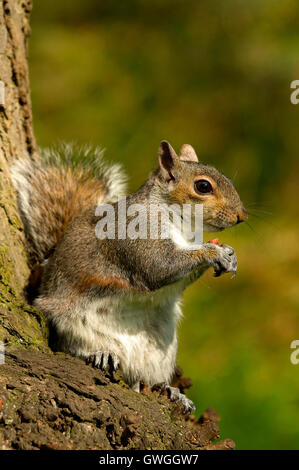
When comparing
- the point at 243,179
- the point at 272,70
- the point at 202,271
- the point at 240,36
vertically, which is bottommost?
the point at 202,271

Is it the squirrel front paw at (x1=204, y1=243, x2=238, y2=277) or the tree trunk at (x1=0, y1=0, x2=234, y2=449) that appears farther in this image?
the squirrel front paw at (x1=204, y1=243, x2=238, y2=277)

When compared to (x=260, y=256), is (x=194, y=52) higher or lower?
higher

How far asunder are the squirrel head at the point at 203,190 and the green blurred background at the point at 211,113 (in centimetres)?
116

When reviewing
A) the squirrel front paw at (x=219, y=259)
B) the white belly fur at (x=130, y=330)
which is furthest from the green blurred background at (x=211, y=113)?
the squirrel front paw at (x=219, y=259)

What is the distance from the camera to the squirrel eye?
1.77 m

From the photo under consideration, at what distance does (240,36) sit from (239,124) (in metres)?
0.67

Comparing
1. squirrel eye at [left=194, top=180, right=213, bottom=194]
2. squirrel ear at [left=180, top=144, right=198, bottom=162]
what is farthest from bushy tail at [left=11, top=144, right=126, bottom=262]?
squirrel eye at [left=194, top=180, right=213, bottom=194]

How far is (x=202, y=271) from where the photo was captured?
182 centimetres

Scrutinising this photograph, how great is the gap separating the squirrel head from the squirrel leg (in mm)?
447

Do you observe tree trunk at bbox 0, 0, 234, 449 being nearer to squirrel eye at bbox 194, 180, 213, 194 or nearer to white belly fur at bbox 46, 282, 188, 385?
white belly fur at bbox 46, 282, 188, 385

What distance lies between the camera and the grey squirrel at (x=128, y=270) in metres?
1.68

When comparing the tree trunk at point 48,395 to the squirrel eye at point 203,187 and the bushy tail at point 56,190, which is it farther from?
the squirrel eye at point 203,187
